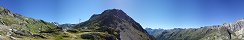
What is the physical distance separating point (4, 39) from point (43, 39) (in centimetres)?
4734

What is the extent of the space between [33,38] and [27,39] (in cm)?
1288

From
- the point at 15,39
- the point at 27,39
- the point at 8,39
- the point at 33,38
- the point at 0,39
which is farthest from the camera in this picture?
the point at 33,38

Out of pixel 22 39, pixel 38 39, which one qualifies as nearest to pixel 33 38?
pixel 38 39

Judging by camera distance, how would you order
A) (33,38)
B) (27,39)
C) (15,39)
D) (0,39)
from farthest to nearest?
(33,38), (27,39), (15,39), (0,39)

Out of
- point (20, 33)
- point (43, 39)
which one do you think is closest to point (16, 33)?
point (20, 33)

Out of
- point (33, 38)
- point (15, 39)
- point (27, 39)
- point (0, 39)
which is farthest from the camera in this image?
point (33, 38)

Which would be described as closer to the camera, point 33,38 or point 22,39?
point 22,39

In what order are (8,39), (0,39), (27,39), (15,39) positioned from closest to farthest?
(0,39), (8,39), (15,39), (27,39)

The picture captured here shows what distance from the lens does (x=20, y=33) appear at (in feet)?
632

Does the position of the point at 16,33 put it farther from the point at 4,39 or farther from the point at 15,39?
the point at 4,39

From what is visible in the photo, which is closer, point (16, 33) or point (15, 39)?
point (15, 39)

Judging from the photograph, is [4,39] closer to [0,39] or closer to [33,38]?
[0,39]

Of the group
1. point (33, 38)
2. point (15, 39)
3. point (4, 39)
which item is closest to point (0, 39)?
point (4, 39)

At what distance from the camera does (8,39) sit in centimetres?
15700
